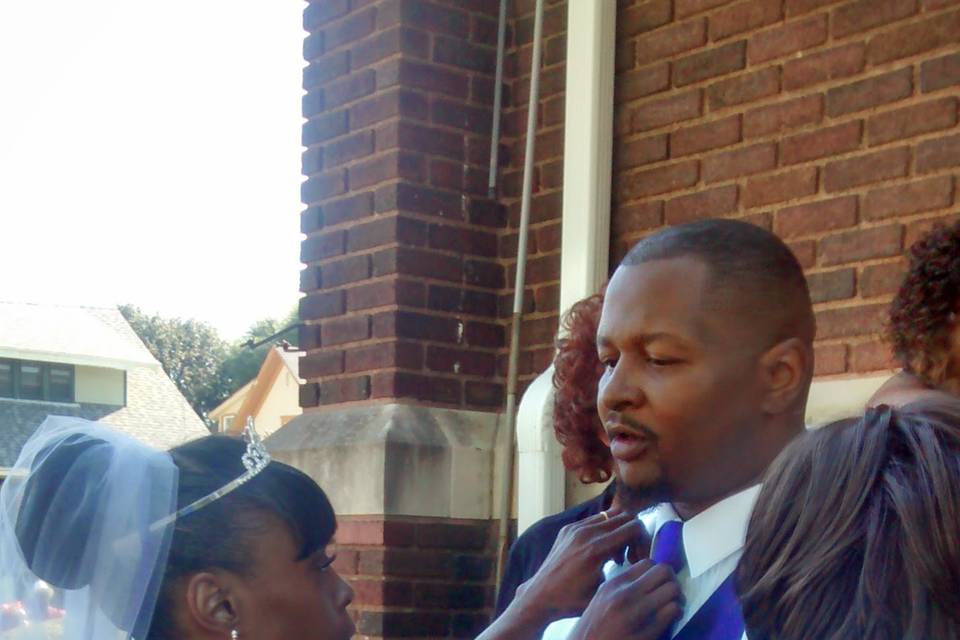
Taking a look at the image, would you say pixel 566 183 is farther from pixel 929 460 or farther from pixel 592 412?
pixel 929 460

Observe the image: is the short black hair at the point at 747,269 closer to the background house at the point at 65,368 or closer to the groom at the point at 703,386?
the groom at the point at 703,386

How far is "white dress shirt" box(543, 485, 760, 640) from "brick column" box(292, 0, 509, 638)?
2486 mm

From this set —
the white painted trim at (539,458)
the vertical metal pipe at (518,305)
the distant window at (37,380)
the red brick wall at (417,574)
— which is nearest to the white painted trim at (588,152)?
the vertical metal pipe at (518,305)

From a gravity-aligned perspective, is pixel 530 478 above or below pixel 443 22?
below

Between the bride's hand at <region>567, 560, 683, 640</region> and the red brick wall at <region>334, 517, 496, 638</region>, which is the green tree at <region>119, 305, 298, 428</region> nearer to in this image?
the red brick wall at <region>334, 517, 496, 638</region>

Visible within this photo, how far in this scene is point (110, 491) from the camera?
7.85ft

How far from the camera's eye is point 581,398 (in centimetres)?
328

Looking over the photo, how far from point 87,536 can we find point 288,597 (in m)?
0.35

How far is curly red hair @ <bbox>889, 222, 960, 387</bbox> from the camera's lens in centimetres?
292

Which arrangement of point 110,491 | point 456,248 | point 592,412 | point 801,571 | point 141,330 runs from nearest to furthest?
point 801,571, point 110,491, point 592,412, point 456,248, point 141,330

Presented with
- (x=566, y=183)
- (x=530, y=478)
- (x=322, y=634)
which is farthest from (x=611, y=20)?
(x=322, y=634)

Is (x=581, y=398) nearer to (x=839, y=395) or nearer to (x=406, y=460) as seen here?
(x=839, y=395)

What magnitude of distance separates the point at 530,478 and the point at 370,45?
1.52 metres

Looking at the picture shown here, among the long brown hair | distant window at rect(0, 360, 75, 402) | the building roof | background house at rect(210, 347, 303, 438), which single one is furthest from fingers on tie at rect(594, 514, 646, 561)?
background house at rect(210, 347, 303, 438)
